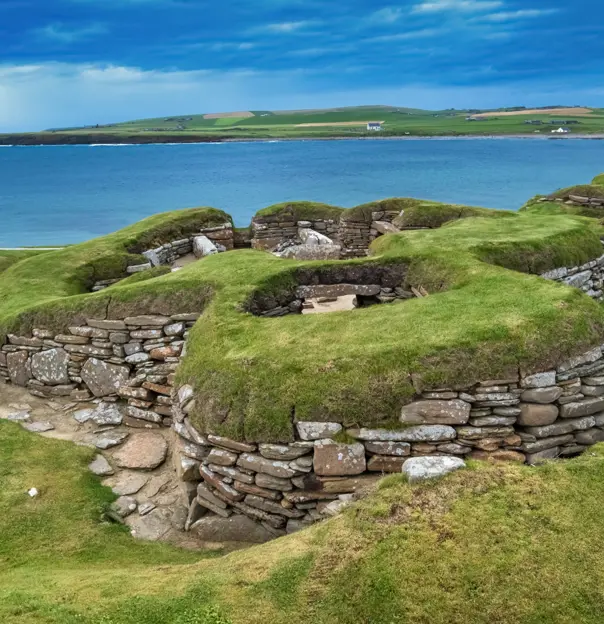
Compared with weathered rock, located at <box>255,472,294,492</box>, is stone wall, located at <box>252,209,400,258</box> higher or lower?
higher

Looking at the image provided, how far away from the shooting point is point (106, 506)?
8.53 m

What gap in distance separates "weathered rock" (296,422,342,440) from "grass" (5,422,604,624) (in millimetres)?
1406

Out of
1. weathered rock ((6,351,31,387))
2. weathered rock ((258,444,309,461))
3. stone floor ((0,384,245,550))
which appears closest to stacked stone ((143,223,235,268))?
weathered rock ((6,351,31,387))

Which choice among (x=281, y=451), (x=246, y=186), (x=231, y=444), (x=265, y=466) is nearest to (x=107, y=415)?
(x=231, y=444)

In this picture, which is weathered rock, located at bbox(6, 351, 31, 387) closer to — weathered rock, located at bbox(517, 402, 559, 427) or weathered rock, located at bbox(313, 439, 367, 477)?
weathered rock, located at bbox(313, 439, 367, 477)

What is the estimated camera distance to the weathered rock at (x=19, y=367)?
1282 centimetres

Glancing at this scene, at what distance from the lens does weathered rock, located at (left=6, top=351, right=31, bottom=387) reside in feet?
42.1

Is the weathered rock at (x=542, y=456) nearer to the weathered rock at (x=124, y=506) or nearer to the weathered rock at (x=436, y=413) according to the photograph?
the weathered rock at (x=436, y=413)

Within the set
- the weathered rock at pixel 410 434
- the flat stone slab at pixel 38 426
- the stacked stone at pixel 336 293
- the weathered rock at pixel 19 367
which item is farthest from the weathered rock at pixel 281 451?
the weathered rock at pixel 19 367

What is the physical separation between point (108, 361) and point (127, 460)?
2.86 metres

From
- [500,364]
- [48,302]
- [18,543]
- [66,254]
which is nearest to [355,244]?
[66,254]

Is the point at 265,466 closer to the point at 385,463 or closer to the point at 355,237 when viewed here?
the point at 385,463

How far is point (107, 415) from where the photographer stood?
1152 cm

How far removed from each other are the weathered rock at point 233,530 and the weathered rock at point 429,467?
268 cm
